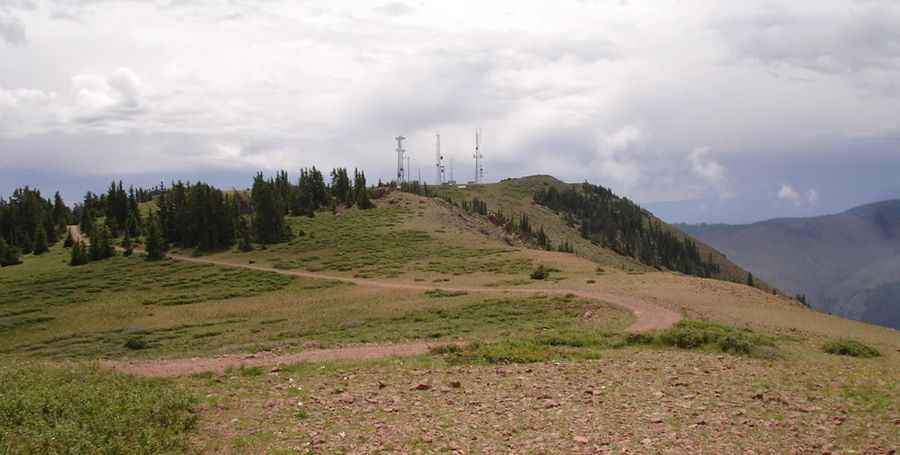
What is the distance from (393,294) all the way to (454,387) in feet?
100

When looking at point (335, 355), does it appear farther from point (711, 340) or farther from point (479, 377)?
point (711, 340)

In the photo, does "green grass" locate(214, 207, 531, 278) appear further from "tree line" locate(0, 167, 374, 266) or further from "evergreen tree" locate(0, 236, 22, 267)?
"evergreen tree" locate(0, 236, 22, 267)

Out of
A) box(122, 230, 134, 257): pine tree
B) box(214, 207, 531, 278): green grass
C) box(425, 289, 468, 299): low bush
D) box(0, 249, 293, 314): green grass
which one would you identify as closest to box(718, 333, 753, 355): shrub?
box(425, 289, 468, 299): low bush

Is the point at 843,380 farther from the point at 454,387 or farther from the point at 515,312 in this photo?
the point at 515,312

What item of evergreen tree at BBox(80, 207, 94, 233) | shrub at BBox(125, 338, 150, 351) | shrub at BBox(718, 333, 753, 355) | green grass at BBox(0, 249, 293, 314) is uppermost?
evergreen tree at BBox(80, 207, 94, 233)

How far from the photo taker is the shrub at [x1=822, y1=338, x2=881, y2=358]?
21578mm

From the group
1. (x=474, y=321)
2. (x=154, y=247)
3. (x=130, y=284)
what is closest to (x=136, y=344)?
(x=474, y=321)

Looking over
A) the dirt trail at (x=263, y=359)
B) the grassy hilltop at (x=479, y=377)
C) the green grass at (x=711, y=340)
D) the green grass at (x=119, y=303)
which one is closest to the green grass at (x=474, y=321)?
the grassy hilltop at (x=479, y=377)

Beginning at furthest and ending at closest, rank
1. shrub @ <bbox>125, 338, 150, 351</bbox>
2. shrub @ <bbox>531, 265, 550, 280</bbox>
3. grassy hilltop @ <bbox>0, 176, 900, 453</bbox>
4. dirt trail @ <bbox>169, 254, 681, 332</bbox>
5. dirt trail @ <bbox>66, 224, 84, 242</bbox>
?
dirt trail @ <bbox>66, 224, 84, 242</bbox> < shrub @ <bbox>531, 265, 550, 280</bbox> < shrub @ <bbox>125, 338, 150, 351</bbox> < dirt trail @ <bbox>169, 254, 681, 332</bbox> < grassy hilltop @ <bbox>0, 176, 900, 453</bbox>

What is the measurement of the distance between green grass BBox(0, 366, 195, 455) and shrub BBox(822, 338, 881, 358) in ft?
66.8

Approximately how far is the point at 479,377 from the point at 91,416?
8015 millimetres

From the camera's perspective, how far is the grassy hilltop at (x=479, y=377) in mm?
10805

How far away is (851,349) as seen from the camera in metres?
21.8

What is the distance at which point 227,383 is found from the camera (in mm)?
15219
